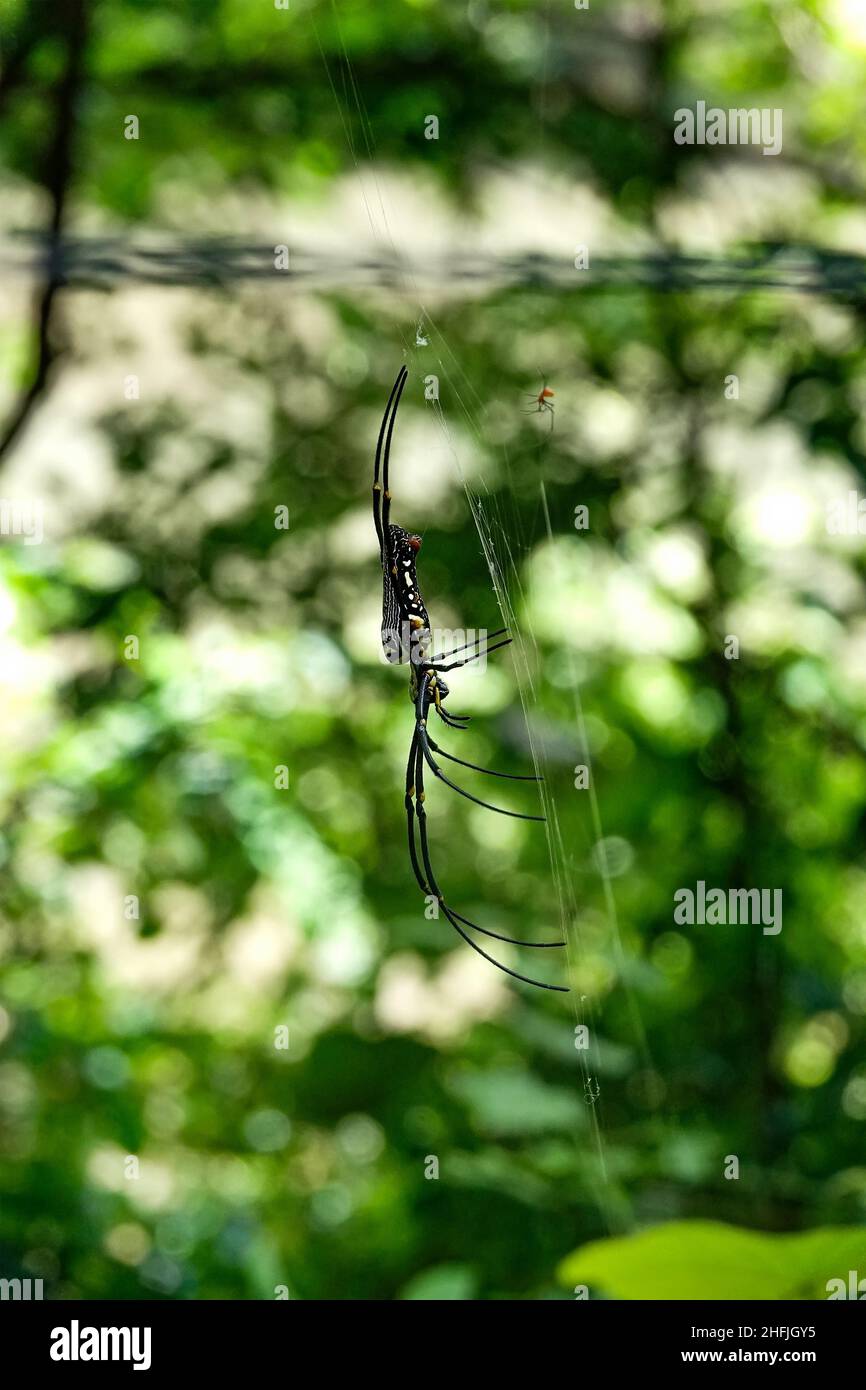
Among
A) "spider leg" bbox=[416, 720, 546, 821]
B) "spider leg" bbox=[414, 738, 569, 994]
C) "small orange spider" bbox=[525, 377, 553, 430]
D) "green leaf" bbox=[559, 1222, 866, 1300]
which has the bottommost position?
"green leaf" bbox=[559, 1222, 866, 1300]

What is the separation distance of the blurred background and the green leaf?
7.6 inches

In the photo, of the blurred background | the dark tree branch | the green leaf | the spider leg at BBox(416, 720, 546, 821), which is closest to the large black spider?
the spider leg at BBox(416, 720, 546, 821)

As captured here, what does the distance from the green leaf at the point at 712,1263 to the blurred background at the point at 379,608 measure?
0.19 meters

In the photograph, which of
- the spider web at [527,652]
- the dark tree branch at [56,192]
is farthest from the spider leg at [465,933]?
the dark tree branch at [56,192]

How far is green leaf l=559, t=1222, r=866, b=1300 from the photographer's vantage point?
1.97 feet

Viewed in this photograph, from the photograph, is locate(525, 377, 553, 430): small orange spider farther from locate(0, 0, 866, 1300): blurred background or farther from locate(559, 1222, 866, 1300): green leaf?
locate(559, 1222, 866, 1300): green leaf

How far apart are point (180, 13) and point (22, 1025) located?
0.70 meters

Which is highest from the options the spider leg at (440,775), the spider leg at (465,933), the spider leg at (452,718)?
the spider leg at (452,718)

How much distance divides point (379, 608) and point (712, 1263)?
1.48ft

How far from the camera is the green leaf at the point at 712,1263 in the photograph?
0.60 metres

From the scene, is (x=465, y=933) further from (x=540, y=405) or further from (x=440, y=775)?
(x=540, y=405)

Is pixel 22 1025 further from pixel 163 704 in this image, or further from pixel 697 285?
pixel 697 285

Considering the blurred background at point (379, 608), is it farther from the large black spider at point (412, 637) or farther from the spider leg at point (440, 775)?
the large black spider at point (412, 637)

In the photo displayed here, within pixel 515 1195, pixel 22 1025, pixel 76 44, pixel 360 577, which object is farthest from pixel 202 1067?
pixel 76 44
